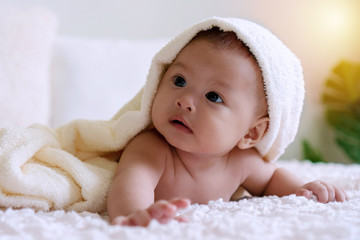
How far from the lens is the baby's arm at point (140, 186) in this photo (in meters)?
0.73

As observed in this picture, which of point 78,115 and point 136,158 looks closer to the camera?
point 136,158

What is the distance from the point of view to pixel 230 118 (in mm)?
1003

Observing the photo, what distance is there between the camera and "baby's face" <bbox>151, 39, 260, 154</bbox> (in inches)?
38.4

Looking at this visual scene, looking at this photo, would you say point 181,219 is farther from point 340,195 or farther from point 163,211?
point 340,195

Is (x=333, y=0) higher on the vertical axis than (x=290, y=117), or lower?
higher

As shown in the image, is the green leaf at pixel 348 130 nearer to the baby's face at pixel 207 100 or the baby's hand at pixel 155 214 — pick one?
the baby's face at pixel 207 100

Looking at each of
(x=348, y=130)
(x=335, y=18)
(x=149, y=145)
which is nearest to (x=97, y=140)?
(x=149, y=145)

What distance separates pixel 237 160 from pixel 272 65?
264 mm

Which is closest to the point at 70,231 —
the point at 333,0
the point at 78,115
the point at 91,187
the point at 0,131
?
the point at 91,187

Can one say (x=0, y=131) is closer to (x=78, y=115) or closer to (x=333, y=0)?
(x=78, y=115)

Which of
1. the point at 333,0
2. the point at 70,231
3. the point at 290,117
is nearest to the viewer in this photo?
the point at 70,231

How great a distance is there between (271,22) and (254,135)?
5.32 feet

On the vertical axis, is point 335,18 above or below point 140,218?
above

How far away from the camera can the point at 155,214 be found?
0.73m
